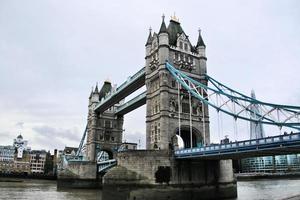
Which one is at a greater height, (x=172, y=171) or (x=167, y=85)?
(x=167, y=85)

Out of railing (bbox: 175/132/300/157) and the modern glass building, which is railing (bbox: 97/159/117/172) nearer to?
railing (bbox: 175/132/300/157)

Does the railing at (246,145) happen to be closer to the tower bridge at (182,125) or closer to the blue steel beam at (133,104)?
the tower bridge at (182,125)

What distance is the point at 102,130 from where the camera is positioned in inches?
2216

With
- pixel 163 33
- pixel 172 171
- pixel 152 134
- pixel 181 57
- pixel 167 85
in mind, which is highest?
pixel 163 33

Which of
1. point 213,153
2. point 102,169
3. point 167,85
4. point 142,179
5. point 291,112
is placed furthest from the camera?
point 102,169

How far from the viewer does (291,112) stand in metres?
22.0

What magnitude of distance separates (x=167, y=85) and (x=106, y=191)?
12.1 meters

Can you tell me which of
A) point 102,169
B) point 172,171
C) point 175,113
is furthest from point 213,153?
point 102,169

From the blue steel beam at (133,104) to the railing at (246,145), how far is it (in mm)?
18397

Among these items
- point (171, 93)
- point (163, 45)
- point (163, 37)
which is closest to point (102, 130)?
point (171, 93)

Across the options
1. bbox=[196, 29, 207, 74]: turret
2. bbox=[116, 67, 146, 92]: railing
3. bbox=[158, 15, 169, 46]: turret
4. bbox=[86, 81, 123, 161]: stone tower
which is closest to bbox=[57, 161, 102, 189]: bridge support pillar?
bbox=[86, 81, 123, 161]: stone tower

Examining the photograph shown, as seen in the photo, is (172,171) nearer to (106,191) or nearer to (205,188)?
(205,188)

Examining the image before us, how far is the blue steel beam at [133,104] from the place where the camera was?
44.9 meters

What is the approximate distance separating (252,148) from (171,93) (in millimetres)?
12643
